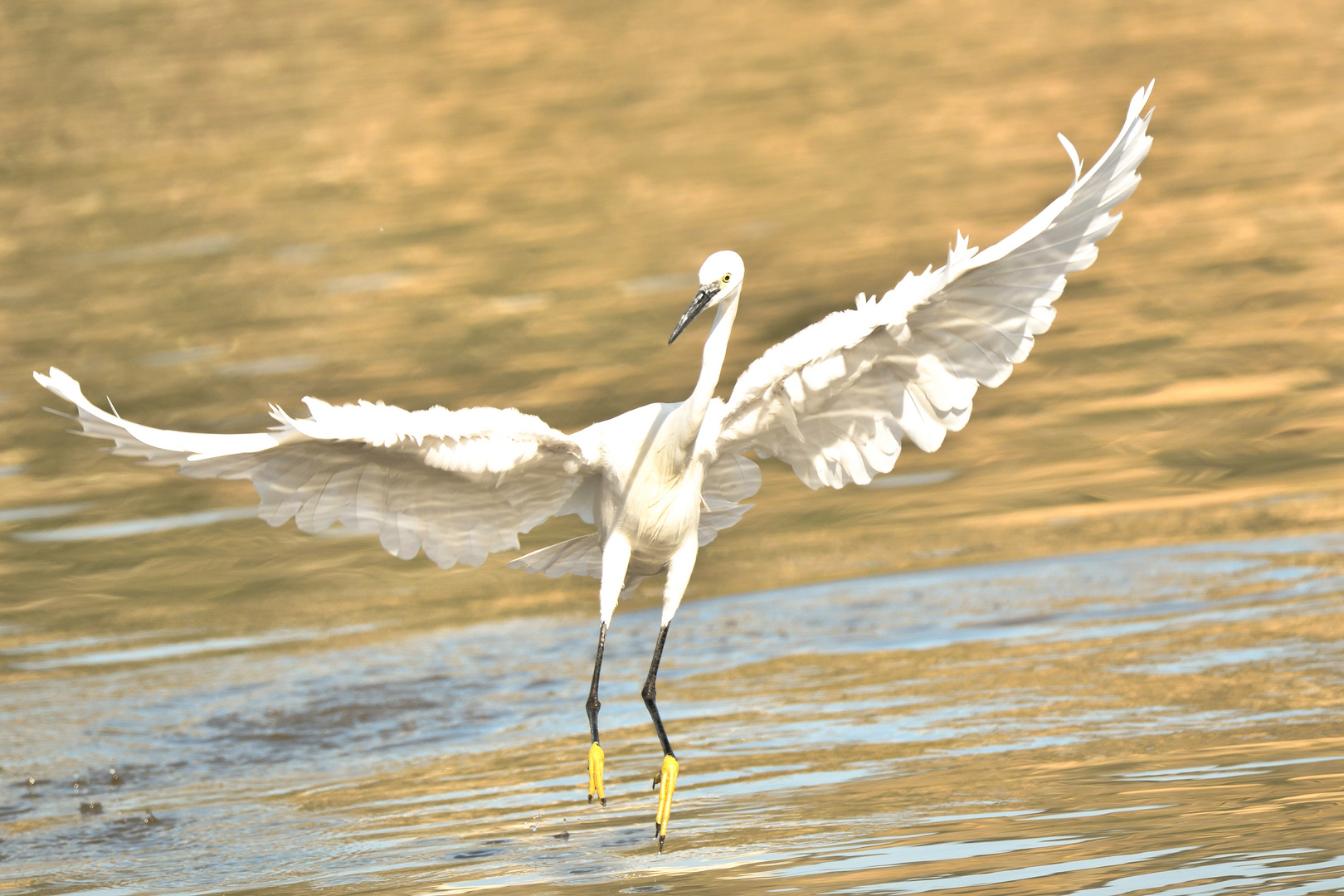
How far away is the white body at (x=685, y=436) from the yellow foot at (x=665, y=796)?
0.98 metres

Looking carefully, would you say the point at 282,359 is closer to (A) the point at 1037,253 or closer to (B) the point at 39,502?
(B) the point at 39,502

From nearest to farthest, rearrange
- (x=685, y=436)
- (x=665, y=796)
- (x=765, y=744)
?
(x=665, y=796)
(x=685, y=436)
(x=765, y=744)

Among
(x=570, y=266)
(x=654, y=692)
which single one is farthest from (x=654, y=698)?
(x=570, y=266)

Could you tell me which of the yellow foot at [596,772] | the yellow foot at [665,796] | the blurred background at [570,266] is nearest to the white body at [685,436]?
A: the yellow foot at [596,772]

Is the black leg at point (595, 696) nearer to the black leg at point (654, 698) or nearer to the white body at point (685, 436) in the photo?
the white body at point (685, 436)

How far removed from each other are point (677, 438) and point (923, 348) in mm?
1266

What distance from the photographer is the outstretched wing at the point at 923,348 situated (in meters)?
8.34

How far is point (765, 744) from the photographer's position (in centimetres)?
1005

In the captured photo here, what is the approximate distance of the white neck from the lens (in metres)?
9.27

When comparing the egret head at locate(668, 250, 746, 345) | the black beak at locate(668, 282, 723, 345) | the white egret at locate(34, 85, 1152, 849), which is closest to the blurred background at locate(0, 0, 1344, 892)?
the white egret at locate(34, 85, 1152, 849)

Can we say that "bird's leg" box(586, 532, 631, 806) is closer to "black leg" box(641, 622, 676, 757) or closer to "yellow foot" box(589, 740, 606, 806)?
"black leg" box(641, 622, 676, 757)

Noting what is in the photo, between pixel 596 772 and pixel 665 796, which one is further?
pixel 596 772

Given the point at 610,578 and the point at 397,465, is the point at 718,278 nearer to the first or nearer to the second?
the point at 610,578

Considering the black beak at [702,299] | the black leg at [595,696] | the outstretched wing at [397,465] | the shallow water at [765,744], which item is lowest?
the shallow water at [765,744]
